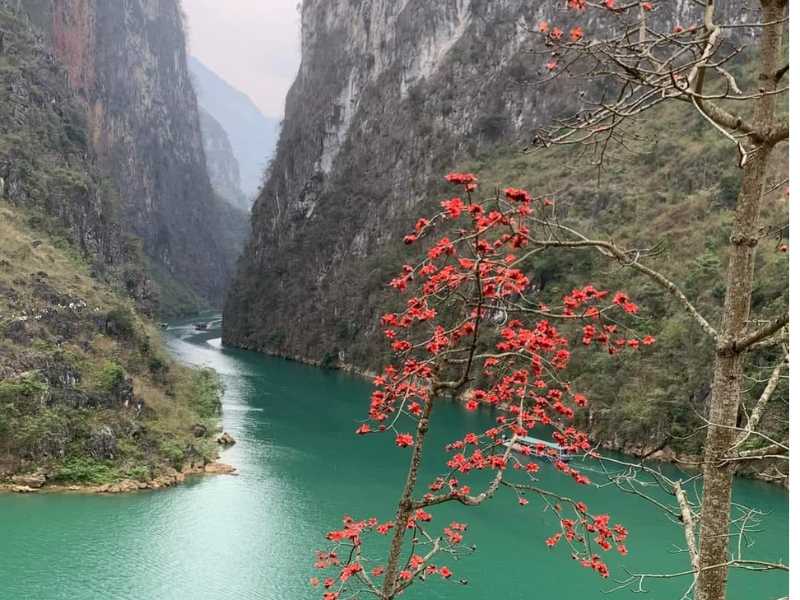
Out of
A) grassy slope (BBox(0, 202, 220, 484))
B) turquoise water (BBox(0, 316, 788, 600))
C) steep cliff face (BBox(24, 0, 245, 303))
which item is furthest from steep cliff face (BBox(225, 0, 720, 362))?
turquoise water (BBox(0, 316, 788, 600))

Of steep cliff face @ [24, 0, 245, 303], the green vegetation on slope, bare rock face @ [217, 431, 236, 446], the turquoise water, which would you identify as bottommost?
the turquoise water

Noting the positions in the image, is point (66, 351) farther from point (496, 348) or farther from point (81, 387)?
point (496, 348)

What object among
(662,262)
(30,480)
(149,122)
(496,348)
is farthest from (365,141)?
(496,348)

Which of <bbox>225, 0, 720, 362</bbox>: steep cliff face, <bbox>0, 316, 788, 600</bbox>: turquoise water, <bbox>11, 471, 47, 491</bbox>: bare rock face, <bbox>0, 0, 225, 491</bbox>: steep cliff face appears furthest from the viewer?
<bbox>225, 0, 720, 362</bbox>: steep cliff face

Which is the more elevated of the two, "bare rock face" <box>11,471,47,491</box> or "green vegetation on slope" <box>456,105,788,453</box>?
"green vegetation on slope" <box>456,105,788,453</box>

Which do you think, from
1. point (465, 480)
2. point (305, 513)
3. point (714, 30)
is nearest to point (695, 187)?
point (465, 480)

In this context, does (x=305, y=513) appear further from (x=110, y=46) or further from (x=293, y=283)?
(x=110, y=46)

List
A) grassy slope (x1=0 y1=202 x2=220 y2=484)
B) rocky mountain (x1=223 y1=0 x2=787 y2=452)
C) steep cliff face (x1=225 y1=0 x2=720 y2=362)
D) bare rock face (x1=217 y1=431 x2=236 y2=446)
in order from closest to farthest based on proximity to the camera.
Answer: grassy slope (x1=0 y1=202 x2=220 y2=484) < bare rock face (x1=217 y1=431 x2=236 y2=446) < rocky mountain (x1=223 y1=0 x2=787 y2=452) < steep cliff face (x1=225 y1=0 x2=720 y2=362)

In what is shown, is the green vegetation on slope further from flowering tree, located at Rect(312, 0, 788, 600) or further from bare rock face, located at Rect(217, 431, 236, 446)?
flowering tree, located at Rect(312, 0, 788, 600)
